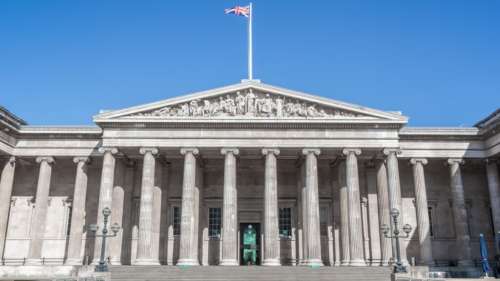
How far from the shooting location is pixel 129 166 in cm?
3944

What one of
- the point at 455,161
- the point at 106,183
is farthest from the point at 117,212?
the point at 455,161

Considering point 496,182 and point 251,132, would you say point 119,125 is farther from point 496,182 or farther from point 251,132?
point 496,182

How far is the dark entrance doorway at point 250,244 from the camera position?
3975 cm

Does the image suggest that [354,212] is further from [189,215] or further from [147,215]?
[147,215]

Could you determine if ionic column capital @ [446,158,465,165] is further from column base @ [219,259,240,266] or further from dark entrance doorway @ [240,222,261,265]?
column base @ [219,259,240,266]

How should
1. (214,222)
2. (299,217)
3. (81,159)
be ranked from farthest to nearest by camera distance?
(214,222), (299,217), (81,159)

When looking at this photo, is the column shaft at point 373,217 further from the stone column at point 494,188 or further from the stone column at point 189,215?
the stone column at point 189,215

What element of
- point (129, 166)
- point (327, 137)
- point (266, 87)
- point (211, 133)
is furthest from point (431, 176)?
point (129, 166)

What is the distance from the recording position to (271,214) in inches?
1356

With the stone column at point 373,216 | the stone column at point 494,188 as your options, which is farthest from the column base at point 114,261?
the stone column at point 494,188

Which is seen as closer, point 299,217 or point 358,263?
point 358,263

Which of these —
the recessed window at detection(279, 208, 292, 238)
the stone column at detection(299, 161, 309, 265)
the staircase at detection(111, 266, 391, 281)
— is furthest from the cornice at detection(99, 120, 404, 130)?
the staircase at detection(111, 266, 391, 281)

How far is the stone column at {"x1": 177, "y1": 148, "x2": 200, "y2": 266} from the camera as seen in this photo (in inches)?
1335

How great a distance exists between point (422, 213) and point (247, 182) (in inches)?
564
